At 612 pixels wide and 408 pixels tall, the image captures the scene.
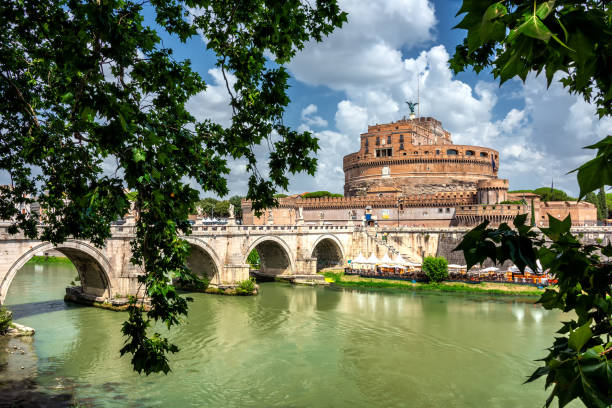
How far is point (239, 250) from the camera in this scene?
29.9 meters

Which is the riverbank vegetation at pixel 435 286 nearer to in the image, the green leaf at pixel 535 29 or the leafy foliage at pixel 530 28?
the leafy foliage at pixel 530 28

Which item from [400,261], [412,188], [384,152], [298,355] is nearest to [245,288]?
[298,355]

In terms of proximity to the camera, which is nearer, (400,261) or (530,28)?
(530,28)

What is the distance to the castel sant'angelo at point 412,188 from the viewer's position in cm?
4797

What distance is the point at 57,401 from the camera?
11.2 m

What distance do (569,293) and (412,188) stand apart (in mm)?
59307

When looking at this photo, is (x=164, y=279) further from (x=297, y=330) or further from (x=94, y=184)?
(x=297, y=330)

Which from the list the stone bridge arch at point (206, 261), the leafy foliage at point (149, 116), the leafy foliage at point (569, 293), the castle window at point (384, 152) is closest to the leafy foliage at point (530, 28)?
the leafy foliage at point (569, 293)

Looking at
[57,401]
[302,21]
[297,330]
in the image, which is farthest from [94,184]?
[297,330]

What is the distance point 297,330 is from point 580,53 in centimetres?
2021

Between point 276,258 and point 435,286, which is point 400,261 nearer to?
point 435,286

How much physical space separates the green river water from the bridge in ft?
7.04

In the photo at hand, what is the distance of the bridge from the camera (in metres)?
20.6

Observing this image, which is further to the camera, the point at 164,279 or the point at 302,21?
the point at 302,21
